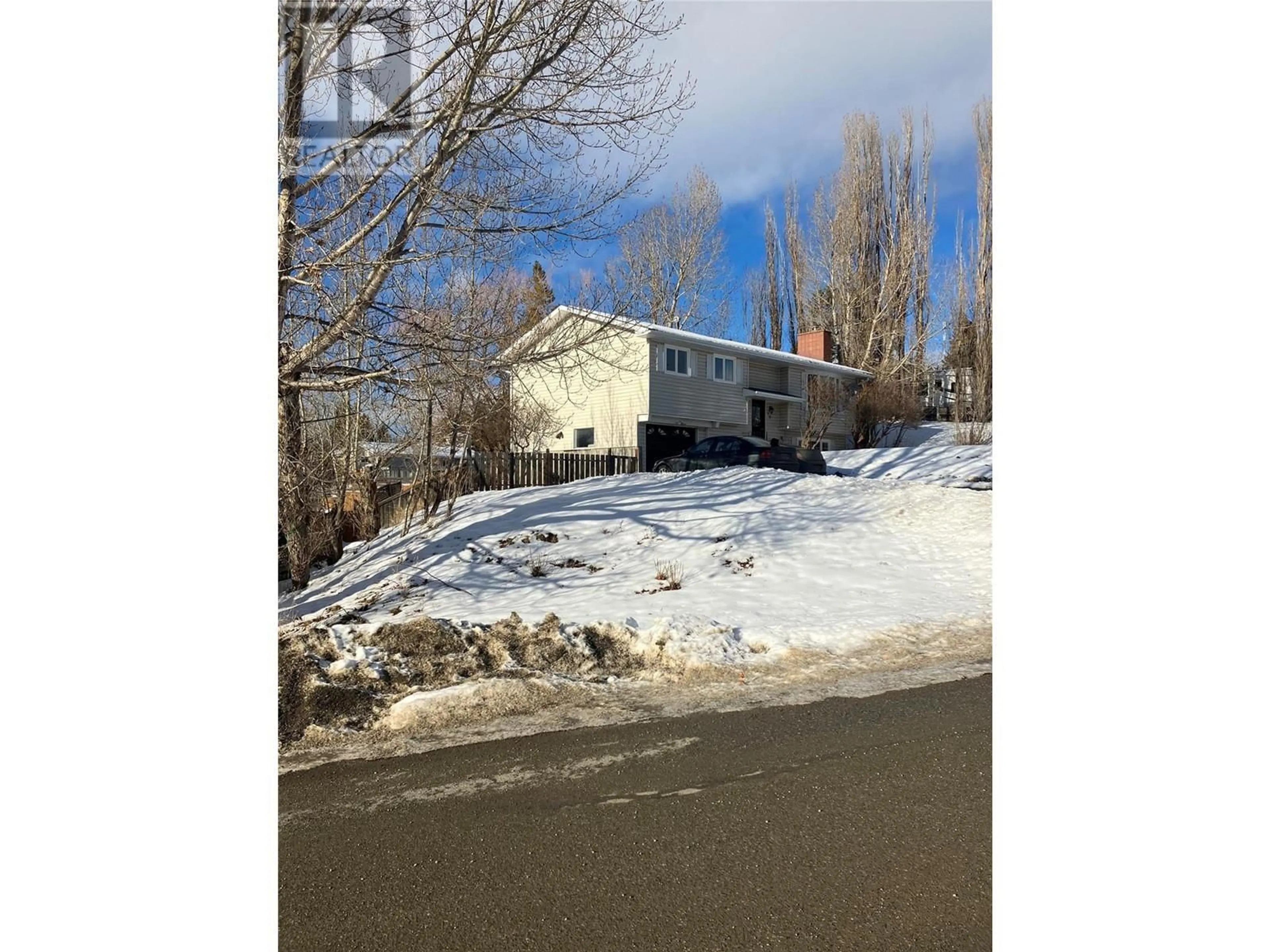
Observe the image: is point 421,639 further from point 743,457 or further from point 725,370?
point 725,370

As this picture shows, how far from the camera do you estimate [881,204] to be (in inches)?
592

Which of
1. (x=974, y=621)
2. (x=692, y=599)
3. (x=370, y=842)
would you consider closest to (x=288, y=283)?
(x=370, y=842)

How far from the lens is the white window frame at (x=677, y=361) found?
1608 cm

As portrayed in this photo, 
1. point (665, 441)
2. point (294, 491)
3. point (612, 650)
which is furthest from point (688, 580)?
point (665, 441)

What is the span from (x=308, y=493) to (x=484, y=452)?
4.92 metres

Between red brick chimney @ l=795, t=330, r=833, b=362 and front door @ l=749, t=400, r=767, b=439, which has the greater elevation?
red brick chimney @ l=795, t=330, r=833, b=362

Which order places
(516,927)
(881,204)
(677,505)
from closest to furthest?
(516,927) → (677,505) → (881,204)

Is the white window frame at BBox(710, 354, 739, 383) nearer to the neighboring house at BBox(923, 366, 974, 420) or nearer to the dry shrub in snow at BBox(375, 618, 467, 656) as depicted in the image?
the neighboring house at BBox(923, 366, 974, 420)

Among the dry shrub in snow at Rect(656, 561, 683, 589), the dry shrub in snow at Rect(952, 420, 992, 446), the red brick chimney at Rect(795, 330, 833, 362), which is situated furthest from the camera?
the red brick chimney at Rect(795, 330, 833, 362)

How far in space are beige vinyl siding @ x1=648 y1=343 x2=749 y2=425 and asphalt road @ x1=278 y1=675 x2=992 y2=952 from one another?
13415 millimetres

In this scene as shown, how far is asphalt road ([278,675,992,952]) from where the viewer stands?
1621 mm

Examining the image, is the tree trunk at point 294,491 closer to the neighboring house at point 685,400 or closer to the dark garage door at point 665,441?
the neighboring house at point 685,400

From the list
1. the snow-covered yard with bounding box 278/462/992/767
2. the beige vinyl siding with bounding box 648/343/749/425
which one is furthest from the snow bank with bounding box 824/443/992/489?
the snow-covered yard with bounding box 278/462/992/767
